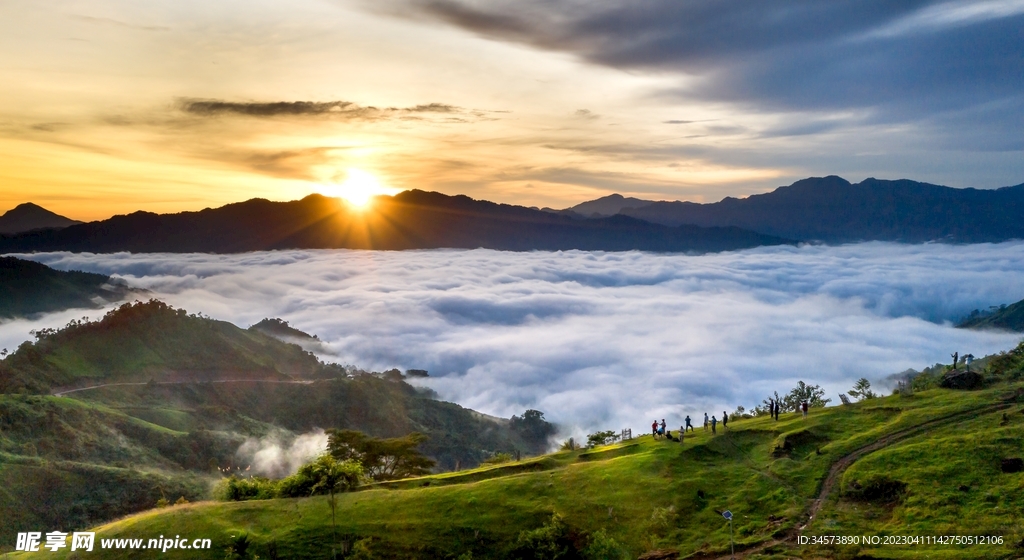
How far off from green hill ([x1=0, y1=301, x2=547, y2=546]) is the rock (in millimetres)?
49376

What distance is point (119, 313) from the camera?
546 ft

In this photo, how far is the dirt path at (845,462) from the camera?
37.9m

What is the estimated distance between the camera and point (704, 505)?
4419 centimetres

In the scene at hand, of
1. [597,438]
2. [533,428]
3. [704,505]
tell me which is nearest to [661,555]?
[704,505]

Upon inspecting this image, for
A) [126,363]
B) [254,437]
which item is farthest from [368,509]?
[126,363]

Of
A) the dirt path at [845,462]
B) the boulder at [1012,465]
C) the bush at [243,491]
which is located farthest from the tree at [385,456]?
the boulder at [1012,465]

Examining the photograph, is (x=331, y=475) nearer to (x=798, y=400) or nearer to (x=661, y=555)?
(x=661, y=555)

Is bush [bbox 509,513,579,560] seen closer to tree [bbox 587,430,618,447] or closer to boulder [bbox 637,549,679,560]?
boulder [bbox 637,549,679,560]

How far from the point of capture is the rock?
2317 inches

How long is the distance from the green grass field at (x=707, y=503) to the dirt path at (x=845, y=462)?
21cm

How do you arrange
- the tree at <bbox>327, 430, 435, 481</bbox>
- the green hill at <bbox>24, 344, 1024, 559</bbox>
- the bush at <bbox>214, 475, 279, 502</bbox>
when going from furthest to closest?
the tree at <bbox>327, 430, 435, 481</bbox> → the bush at <bbox>214, 475, 279, 502</bbox> → the green hill at <bbox>24, 344, 1024, 559</bbox>

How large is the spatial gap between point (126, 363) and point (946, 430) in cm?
16793

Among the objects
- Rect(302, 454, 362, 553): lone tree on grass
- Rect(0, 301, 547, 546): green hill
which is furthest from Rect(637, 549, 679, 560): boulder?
Rect(0, 301, 547, 546): green hill

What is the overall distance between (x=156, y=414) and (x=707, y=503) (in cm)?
12420
